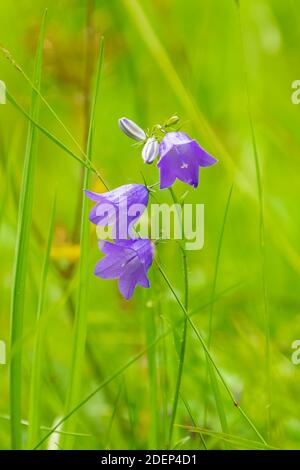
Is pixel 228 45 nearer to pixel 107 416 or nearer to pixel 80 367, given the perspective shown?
pixel 107 416

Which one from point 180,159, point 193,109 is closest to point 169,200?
point 193,109

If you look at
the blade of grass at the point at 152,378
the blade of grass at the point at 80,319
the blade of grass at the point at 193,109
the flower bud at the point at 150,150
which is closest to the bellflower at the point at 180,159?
the flower bud at the point at 150,150

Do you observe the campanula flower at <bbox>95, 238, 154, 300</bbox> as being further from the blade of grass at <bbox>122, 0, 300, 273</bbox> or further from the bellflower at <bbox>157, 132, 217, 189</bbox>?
the blade of grass at <bbox>122, 0, 300, 273</bbox>

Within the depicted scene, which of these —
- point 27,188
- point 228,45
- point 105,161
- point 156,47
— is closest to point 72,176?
point 105,161

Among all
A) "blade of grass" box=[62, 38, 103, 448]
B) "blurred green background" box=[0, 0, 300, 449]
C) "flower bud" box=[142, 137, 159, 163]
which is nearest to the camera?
"flower bud" box=[142, 137, 159, 163]

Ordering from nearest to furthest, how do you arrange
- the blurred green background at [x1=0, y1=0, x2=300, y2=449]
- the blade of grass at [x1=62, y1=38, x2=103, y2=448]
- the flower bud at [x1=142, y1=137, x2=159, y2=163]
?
the flower bud at [x1=142, y1=137, x2=159, y2=163], the blade of grass at [x1=62, y1=38, x2=103, y2=448], the blurred green background at [x1=0, y1=0, x2=300, y2=449]

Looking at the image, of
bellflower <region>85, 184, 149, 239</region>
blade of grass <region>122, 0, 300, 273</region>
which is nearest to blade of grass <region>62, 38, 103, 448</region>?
bellflower <region>85, 184, 149, 239</region>

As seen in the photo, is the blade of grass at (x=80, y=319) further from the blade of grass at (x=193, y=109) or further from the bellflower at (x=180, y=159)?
the blade of grass at (x=193, y=109)
